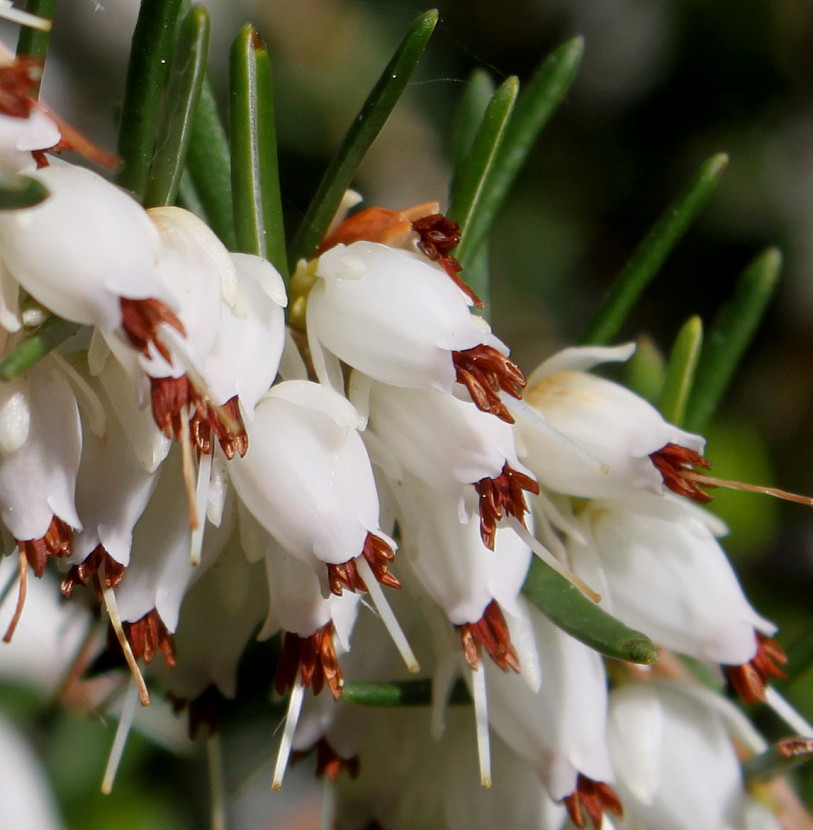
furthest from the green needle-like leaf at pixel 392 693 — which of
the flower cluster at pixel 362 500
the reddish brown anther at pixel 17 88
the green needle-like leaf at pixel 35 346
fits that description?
the reddish brown anther at pixel 17 88

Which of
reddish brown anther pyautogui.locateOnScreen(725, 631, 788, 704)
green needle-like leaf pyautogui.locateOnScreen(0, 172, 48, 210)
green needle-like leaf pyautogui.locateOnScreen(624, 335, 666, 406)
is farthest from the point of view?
green needle-like leaf pyautogui.locateOnScreen(624, 335, 666, 406)

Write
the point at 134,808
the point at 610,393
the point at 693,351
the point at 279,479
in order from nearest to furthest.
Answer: the point at 279,479
the point at 610,393
the point at 693,351
the point at 134,808

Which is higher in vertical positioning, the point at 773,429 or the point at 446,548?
the point at 446,548

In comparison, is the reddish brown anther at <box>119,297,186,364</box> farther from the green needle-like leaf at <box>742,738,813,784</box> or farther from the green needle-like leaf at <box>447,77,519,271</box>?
the green needle-like leaf at <box>742,738,813,784</box>

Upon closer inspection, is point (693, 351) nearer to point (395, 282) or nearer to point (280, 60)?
point (395, 282)

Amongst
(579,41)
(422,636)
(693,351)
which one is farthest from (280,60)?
(422,636)

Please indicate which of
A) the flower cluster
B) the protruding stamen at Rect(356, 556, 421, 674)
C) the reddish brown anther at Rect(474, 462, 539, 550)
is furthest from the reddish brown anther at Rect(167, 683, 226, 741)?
the reddish brown anther at Rect(474, 462, 539, 550)
